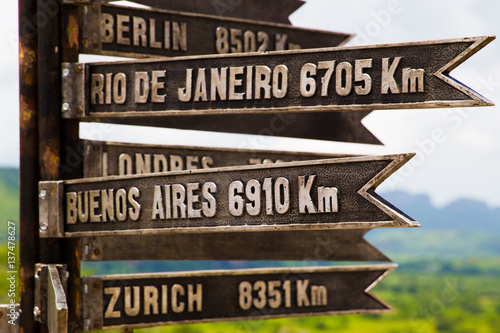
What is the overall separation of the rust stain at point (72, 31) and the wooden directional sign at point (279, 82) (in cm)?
12

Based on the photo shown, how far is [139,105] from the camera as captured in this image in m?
2.89

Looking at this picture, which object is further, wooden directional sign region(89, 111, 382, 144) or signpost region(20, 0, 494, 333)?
wooden directional sign region(89, 111, 382, 144)

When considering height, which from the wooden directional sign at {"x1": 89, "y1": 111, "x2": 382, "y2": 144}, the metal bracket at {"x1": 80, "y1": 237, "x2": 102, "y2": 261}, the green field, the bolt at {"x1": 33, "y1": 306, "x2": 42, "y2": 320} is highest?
the wooden directional sign at {"x1": 89, "y1": 111, "x2": 382, "y2": 144}

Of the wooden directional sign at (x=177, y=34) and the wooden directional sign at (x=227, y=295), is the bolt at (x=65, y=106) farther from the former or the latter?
the wooden directional sign at (x=227, y=295)

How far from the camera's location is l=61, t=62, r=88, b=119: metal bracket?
2.91m

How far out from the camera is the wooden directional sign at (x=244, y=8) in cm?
346

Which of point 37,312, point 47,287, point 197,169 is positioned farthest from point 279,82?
point 37,312

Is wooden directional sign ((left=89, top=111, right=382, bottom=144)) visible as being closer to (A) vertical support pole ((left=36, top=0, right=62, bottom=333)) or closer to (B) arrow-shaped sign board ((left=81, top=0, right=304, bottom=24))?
(B) arrow-shaped sign board ((left=81, top=0, right=304, bottom=24))

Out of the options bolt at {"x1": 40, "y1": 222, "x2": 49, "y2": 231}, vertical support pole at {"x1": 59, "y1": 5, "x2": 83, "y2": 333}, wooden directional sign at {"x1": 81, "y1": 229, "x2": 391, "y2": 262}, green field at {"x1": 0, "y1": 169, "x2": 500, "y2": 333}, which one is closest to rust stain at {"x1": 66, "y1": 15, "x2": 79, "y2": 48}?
vertical support pole at {"x1": 59, "y1": 5, "x2": 83, "y2": 333}

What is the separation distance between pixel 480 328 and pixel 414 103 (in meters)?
63.7

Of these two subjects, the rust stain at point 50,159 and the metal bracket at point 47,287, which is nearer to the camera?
the metal bracket at point 47,287

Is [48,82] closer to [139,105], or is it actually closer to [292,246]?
[139,105]

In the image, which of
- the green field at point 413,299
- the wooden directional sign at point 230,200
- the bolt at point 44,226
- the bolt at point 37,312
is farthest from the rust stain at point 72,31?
the green field at point 413,299

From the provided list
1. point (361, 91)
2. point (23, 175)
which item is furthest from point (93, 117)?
point (361, 91)
